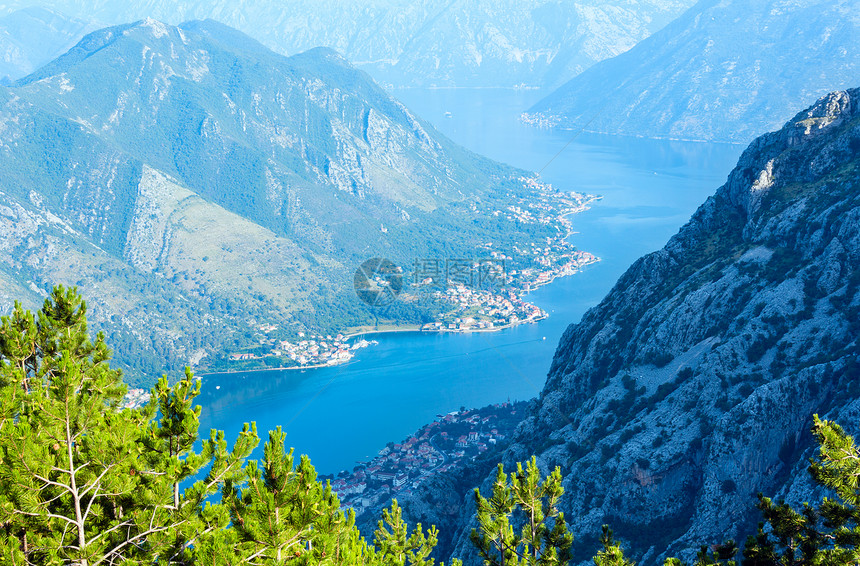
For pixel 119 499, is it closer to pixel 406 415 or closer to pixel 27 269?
pixel 406 415

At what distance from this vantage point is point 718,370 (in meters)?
28.4

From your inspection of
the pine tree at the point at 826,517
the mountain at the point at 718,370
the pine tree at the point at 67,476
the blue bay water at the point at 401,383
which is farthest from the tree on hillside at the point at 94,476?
the blue bay water at the point at 401,383

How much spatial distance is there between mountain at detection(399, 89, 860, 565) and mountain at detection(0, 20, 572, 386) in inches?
2485

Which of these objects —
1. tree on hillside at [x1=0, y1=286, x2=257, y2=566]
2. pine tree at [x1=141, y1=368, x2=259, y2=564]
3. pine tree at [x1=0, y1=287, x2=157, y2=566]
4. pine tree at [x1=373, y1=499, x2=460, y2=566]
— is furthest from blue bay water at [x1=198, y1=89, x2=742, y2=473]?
pine tree at [x1=0, y1=287, x2=157, y2=566]

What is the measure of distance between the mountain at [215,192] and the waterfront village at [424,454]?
38.4 metres

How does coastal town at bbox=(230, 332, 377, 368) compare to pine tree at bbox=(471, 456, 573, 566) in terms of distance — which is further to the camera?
coastal town at bbox=(230, 332, 377, 368)

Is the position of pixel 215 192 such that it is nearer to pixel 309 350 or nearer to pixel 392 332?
pixel 309 350

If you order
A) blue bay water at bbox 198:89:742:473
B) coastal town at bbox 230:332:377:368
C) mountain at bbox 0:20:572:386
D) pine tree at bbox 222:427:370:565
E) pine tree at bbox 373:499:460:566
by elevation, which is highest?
mountain at bbox 0:20:572:386

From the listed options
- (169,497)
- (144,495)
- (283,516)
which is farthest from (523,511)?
(144,495)

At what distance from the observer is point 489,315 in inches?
3866

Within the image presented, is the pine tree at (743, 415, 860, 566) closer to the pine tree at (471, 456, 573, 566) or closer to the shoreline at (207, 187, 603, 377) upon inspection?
the pine tree at (471, 456, 573, 566)

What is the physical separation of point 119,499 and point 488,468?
30.1m

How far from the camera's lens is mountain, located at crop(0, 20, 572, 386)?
335ft

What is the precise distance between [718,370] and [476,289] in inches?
3217
